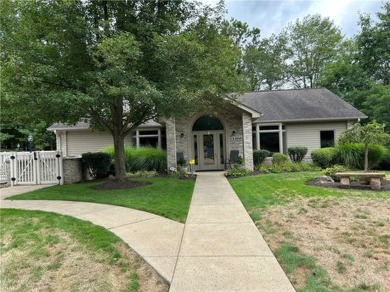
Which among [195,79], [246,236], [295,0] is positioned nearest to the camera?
[246,236]

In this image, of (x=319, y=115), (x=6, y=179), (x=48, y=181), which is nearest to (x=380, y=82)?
(x=319, y=115)

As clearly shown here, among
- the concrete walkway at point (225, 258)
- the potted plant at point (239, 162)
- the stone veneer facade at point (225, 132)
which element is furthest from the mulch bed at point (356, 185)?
the stone veneer facade at point (225, 132)

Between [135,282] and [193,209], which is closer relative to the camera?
[135,282]

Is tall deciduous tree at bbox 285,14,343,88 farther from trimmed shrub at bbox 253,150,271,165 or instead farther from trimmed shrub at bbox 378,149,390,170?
trimmed shrub at bbox 253,150,271,165

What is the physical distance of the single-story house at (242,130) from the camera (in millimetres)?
15117

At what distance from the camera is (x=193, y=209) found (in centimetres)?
668

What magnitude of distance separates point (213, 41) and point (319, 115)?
33.5 ft

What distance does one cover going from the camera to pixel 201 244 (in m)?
4.34

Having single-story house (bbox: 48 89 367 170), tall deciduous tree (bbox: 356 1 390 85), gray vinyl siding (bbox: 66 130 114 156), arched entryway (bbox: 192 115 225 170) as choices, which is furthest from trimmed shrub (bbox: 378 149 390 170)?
gray vinyl siding (bbox: 66 130 114 156)

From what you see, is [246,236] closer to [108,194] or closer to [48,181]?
[108,194]

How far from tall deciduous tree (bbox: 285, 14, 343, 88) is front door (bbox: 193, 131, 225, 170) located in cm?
2089

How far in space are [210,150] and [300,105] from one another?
755 cm

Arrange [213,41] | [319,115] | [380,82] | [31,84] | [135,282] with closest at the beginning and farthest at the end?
[135,282], [31,84], [213,41], [319,115], [380,82]

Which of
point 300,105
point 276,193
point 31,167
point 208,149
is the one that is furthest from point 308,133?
point 31,167
